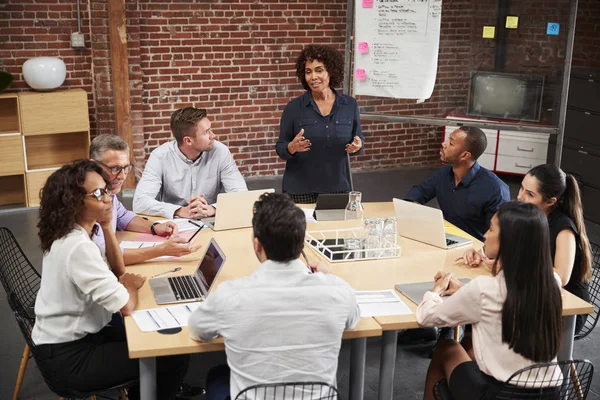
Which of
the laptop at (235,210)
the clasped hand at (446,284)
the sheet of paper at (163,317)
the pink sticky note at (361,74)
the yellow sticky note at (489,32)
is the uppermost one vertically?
the yellow sticky note at (489,32)

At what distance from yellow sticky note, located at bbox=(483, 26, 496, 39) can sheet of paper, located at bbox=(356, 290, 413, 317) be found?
3.10 metres

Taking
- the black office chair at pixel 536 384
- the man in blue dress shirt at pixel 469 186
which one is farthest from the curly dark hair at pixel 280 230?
the man in blue dress shirt at pixel 469 186

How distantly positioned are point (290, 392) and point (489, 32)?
13.0 feet

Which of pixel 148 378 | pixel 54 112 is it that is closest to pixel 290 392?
pixel 148 378

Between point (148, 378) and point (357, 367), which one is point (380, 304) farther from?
point (148, 378)

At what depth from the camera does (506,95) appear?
18.3 feet

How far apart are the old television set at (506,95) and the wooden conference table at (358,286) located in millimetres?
1884

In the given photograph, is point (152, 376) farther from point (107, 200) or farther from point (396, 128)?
point (396, 128)

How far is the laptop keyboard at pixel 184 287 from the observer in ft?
9.96

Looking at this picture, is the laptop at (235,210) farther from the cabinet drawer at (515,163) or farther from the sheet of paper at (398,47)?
the cabinet drawer at (515,163)

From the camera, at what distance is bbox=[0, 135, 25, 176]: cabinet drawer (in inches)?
262

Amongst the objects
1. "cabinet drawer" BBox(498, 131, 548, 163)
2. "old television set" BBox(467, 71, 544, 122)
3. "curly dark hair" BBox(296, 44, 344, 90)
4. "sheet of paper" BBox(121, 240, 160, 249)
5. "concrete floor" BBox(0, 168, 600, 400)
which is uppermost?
"curly dark hair" BBox(296, 44, 344, 90)

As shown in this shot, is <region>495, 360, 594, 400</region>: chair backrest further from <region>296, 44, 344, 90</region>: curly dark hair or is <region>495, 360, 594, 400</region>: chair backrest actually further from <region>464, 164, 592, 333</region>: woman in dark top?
<region>296, 44, 344, 90</region>: curly dark hair

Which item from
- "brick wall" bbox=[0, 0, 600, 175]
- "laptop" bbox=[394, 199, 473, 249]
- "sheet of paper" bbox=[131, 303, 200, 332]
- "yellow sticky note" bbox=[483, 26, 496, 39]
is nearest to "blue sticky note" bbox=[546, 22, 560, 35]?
"yellow sticky note" bbox=[483, 26, 496, 39]
